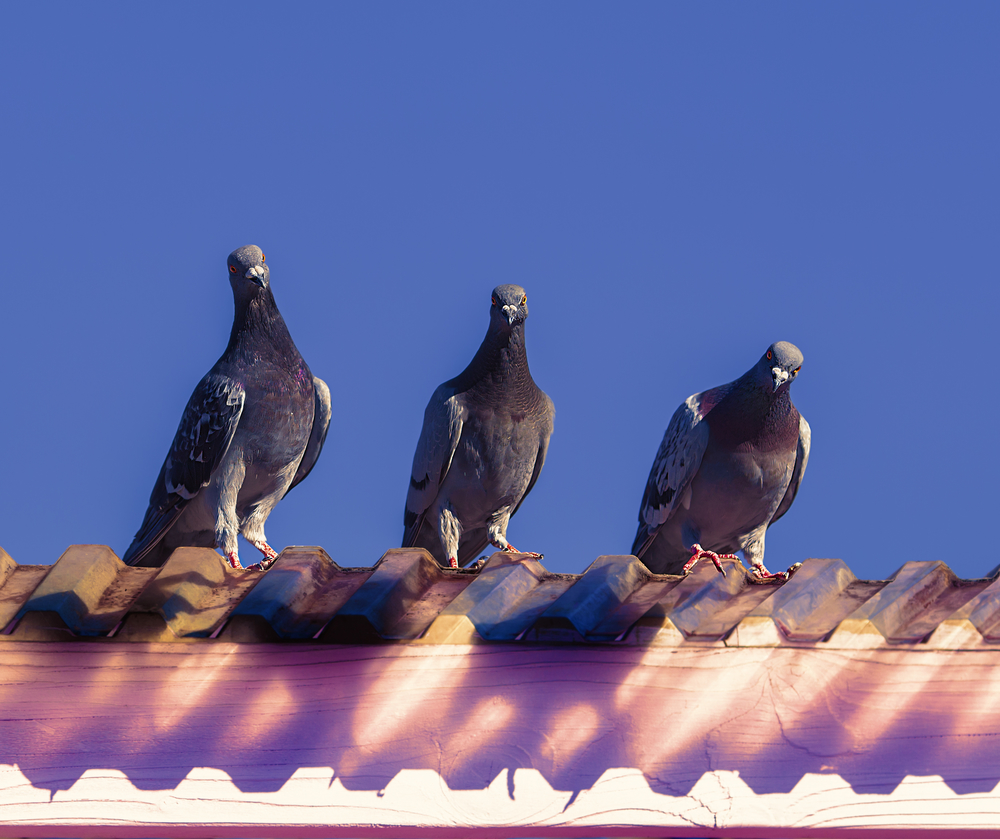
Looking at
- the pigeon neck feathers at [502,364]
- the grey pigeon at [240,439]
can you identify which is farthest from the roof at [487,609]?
the pigeon neck feathers at [502,364]

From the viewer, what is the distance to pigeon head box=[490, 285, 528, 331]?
7.71 m

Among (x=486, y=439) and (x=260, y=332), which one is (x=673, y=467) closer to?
(x=486, y=439)

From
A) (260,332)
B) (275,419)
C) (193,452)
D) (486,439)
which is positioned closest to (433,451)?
(486,439)

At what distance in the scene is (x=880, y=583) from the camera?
158 inches

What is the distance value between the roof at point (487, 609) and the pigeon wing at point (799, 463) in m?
4.19

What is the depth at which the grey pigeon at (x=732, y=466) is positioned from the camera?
747cm

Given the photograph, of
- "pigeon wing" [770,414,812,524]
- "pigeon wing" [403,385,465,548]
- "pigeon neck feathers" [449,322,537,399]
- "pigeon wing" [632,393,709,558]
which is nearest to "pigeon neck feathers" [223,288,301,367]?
"pigeon wing" [403,385,465,548]

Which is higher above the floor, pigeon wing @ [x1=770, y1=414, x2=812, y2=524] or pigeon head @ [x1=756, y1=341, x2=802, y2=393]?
pigeon head @ [x1=756, y1=341, x2=802, y2=393]

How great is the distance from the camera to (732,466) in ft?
24.7

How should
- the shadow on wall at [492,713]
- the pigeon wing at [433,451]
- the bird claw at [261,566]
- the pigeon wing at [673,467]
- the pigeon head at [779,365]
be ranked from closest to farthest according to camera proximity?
the shadow on wall at [492,713] < the bird claw at [261,566] < the pigeon head at [779,365] < the pigeon wing at [673,467] < the pigeon wing at [433,451]

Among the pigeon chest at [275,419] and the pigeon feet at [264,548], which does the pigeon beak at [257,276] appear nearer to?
the pigeon chest at [275,419]

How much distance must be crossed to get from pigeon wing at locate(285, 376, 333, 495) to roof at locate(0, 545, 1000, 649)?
14.2 ft

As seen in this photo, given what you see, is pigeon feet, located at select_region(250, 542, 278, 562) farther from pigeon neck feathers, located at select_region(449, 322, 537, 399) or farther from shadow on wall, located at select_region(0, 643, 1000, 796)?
shadow on wall, located at select_region(0, 643, 1000, 796)

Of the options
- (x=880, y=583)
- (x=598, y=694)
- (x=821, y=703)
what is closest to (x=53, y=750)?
(x=598, y=694)
